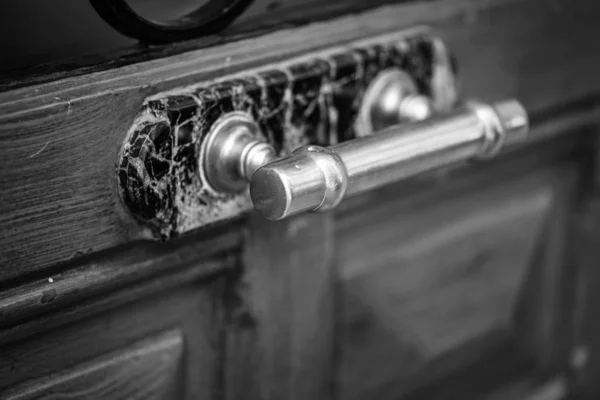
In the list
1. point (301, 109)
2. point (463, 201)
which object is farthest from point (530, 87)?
point (301, 109)

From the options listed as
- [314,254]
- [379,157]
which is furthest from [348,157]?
[314,254]

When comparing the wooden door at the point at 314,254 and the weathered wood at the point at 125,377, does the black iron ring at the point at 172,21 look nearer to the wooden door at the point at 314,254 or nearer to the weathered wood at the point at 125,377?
the wooden door at the point at 314,254

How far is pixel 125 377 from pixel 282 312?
97mm

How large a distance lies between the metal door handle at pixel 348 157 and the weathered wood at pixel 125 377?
0.30ft

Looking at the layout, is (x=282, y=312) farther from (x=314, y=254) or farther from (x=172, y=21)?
(x=172, y=21)

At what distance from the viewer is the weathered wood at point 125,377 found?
0.38m

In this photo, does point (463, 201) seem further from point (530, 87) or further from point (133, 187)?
point (133, 187)

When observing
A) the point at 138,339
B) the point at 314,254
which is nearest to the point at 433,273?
the point at 314,254

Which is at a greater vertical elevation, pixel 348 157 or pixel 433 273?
pixel 348 157

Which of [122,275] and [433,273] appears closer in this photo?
[122,275]

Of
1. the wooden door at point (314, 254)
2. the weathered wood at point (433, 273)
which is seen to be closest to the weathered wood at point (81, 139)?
the wooden door at point (314, 254)

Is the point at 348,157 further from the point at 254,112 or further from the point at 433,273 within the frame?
the point at 433,273

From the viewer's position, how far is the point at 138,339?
0.41m

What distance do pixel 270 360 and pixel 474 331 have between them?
0.19 m
